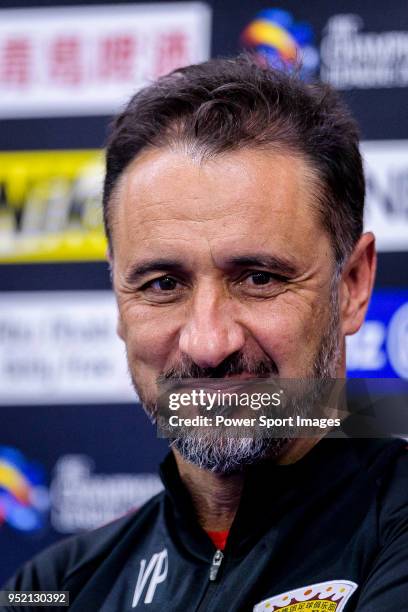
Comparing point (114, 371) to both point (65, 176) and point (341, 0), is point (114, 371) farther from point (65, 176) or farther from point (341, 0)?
point (341, 0)

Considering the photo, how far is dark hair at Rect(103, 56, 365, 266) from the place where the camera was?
0.99m

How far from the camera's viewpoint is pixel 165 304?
98cm

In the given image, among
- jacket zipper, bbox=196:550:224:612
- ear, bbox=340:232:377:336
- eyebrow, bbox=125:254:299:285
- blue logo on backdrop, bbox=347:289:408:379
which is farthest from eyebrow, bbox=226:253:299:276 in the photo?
blue logo on backdrop, bbox=347:289:408:379

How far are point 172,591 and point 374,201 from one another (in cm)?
116

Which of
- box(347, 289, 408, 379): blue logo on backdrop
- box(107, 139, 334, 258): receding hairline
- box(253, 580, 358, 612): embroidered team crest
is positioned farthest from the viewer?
box(347, 289, 408, 379): blue logo on backdrop

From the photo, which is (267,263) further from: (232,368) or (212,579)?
(212,579)

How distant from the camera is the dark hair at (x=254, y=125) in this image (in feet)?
3.25

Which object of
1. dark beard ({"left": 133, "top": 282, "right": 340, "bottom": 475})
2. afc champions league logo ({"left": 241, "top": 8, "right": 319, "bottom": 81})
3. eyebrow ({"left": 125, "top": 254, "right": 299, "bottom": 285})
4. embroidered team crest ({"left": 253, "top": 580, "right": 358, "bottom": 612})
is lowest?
embroidered team crest ({"left": 253, "top": 580, "right": 358, "bottom": 612})

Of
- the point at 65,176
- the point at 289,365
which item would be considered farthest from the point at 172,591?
the point at 65,176

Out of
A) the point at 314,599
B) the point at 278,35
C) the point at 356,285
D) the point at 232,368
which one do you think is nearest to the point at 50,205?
Result: the point at 278,35

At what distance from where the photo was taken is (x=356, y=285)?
1.07 m

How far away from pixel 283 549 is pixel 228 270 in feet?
0.93

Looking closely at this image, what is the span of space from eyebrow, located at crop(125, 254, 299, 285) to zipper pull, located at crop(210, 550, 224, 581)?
29cm

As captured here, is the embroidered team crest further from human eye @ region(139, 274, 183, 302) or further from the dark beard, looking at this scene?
human eye @ region(139, 274, 183, 302)
